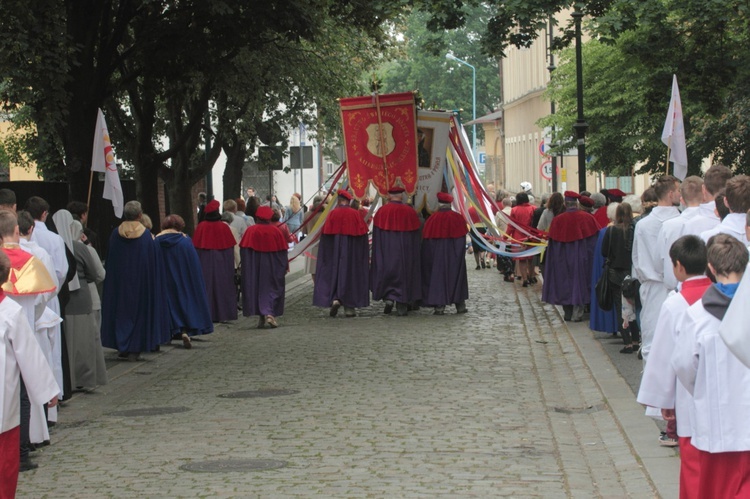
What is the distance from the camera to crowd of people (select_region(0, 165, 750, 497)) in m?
5.72

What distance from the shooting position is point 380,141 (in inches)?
832

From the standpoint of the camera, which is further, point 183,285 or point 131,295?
point 183,285

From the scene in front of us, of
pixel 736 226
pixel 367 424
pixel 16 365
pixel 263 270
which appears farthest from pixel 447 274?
pixel 16 365

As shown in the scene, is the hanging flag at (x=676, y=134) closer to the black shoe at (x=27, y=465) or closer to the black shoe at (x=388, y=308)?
the black shoe at (x=388, y=308)

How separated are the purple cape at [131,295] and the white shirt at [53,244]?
4.18 metres

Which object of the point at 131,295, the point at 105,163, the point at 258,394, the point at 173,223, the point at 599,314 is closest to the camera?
the point at 258,394

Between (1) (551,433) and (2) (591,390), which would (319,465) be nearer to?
(1) (551,433)

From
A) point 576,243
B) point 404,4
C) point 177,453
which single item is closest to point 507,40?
point 404,4

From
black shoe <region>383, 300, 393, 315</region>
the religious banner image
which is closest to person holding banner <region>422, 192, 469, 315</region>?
black shoe <region>383, 300, 393, 315</region>

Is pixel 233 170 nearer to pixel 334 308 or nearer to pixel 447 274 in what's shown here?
pixel 334 308

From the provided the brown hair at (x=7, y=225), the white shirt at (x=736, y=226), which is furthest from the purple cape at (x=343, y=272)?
the white shirt at (x=736, y=226)

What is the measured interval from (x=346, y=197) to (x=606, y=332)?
561 cm

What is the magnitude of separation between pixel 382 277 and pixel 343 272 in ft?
2.03

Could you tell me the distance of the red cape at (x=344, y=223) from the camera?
771 inches
